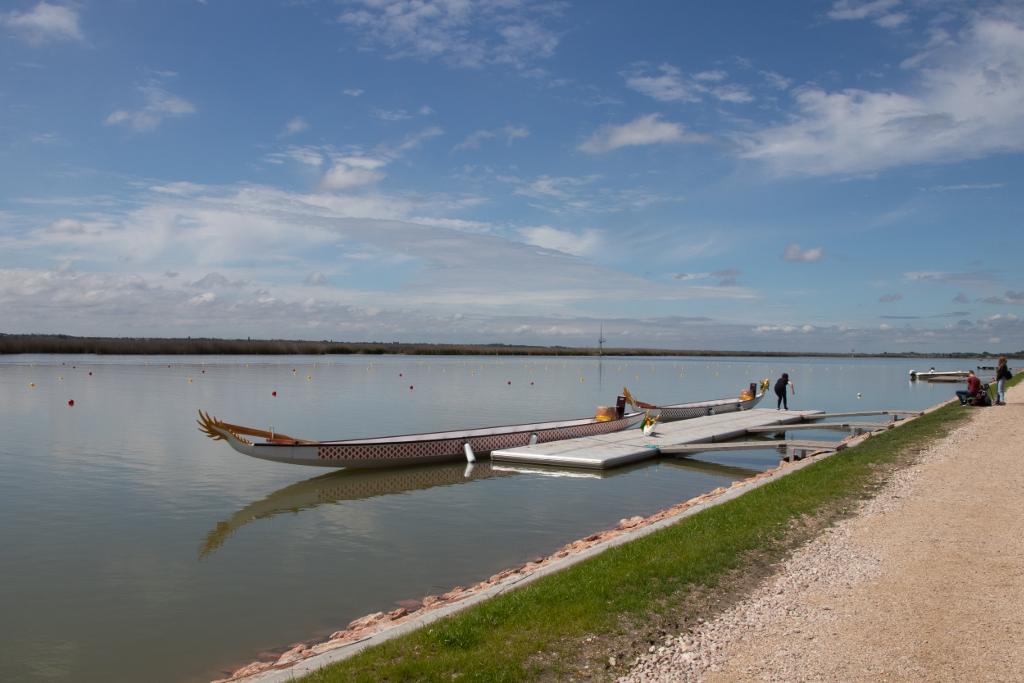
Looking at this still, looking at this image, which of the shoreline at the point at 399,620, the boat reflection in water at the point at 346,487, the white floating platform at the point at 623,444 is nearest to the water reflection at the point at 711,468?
the white floating platform at the point at 623,444

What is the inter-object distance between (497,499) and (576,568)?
9.09 meters

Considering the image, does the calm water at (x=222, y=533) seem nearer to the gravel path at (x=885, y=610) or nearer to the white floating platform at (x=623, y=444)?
the white floating platform at (x=623, y=444)

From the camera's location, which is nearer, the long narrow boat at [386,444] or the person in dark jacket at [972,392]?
the long narrow boat at [386,444]

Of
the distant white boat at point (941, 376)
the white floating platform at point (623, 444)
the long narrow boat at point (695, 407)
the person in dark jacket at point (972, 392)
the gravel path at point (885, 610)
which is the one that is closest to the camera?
the gravel path at point (885, 610)

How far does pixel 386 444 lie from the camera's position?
2094 cm

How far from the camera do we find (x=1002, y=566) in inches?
316

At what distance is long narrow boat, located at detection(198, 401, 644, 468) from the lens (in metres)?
19.0

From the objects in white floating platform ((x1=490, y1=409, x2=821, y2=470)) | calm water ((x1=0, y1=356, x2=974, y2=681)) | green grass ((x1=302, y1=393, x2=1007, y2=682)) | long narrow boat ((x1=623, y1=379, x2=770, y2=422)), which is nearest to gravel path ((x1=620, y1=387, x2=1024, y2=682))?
green grass ((x1=302, y1=393, x2=1007, y2=682))

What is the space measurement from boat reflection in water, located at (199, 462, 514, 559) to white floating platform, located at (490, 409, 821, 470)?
1.33m

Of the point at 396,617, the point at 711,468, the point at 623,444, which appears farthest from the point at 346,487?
the point at 711,468

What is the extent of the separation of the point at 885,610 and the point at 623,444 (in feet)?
58.2

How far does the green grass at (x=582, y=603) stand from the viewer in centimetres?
576

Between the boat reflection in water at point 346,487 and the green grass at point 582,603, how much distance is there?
8527mm

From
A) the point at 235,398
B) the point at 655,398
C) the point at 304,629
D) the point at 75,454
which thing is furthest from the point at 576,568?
the point at 655,398
